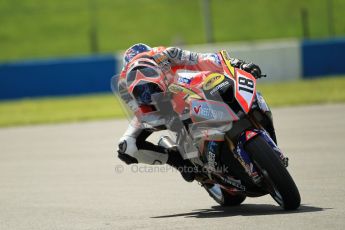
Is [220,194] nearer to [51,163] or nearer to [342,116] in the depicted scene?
[51,163]

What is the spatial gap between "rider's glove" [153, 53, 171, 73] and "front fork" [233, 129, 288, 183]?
1.01m

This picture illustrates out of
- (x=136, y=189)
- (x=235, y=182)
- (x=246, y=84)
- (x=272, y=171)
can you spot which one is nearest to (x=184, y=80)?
(x=246, y=84)

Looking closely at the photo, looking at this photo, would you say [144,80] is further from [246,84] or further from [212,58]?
[246,84]

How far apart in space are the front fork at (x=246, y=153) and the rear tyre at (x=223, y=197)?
0.87m

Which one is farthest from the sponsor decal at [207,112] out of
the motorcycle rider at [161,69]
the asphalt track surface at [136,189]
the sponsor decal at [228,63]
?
the asphalt track surface at [136,189]

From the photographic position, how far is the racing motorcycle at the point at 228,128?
570cm

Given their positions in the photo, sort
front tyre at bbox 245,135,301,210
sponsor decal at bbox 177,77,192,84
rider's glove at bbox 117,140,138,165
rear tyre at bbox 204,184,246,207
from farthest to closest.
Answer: rear tyre at bbox 204,184,246,207
rider's glove at bbox 117,140,138,165
sponsor decal at bbox 177,77,192,84
front tyre at bbox 245,135,301,210

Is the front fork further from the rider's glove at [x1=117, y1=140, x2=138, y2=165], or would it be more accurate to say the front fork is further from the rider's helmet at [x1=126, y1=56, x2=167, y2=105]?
the rider's glove at [x1=117, y1=140, x2=138, y2=165]

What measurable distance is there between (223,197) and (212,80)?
116cm

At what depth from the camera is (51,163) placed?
1016 cm

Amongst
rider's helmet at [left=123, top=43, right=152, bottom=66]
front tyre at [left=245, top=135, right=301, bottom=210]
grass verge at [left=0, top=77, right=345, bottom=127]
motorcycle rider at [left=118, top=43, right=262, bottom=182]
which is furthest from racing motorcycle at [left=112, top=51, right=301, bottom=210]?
grass verge at [left=0, top=77, right=345, bottom=127]

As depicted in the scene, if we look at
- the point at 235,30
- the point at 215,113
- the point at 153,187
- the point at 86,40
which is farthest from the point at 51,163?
the point at 86,40

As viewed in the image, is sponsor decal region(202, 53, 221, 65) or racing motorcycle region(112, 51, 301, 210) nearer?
racing motorcycle region(112, 51, 301, 210)

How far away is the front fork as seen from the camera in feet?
18.9
